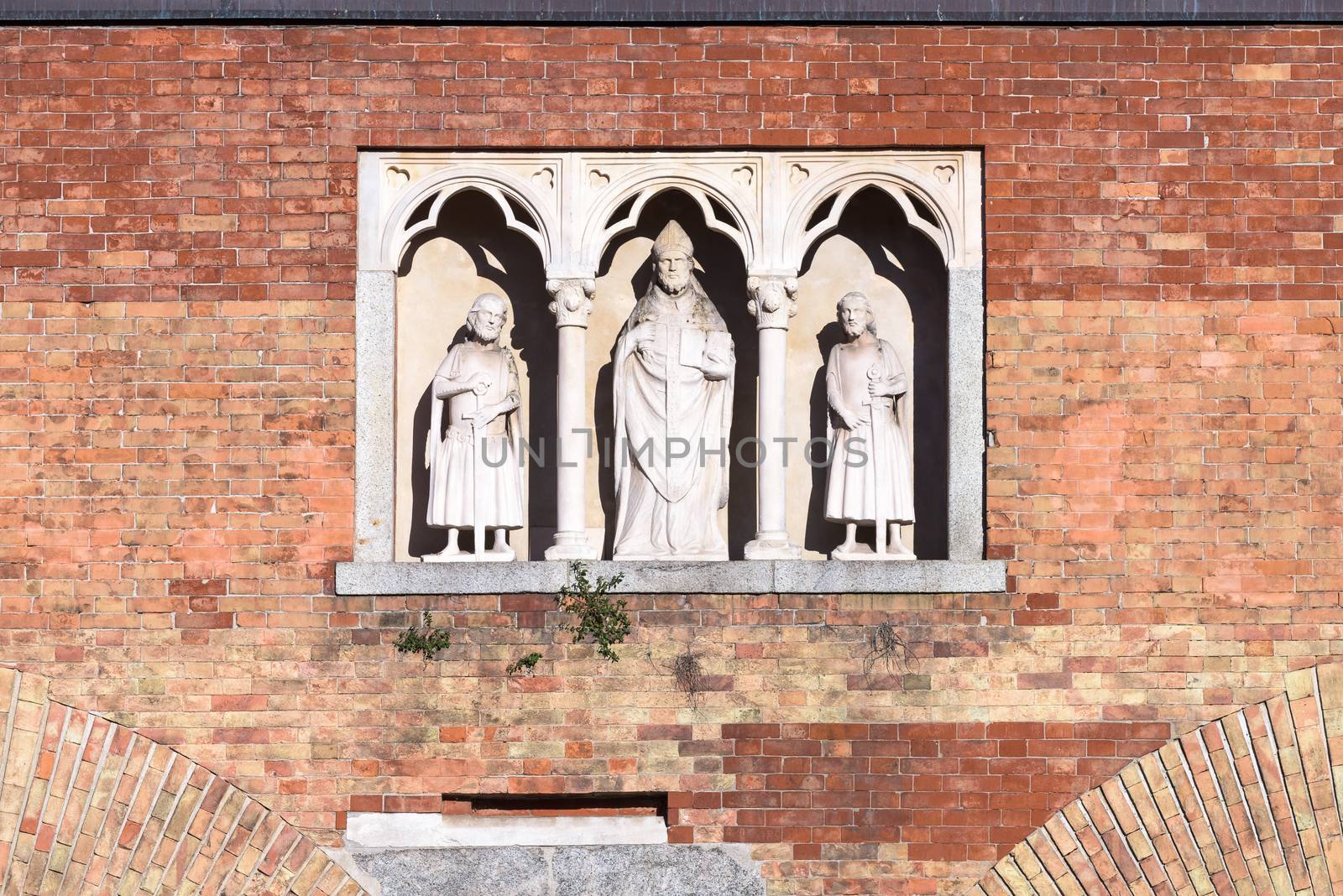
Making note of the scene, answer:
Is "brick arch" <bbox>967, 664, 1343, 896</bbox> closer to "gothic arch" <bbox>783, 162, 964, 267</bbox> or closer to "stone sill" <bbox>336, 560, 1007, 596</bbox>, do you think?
"stone sill" <bbox>336, 560, 1007, 596</bbox>

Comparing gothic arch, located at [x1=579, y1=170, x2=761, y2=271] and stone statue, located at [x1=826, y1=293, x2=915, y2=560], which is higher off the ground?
gothic arch, located at [x1=579, y1=170, x2=761, y2=271]

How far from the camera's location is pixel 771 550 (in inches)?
343

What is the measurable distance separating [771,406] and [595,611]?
1381 mm

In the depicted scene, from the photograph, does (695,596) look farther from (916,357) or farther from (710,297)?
(916,357)

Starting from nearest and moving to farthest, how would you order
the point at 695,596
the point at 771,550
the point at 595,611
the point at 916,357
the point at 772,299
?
the point at 595,611 → the point at 695,596 → the point at 771,550 → the point at 772,299 → the point at 916,357

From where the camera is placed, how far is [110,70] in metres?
8.86

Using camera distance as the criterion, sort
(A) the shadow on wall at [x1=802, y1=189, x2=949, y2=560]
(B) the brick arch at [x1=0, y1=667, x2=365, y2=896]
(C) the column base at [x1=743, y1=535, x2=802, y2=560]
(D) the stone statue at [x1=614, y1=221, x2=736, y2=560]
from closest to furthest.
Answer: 1. (B) the brick arch at [x1=0, y1=667, x2=365, y2=896]
2. (C) the column base at [x1=743, y1=535, x2=802, y2=560]
3. (D) the stone statue at [x1=614, y1=221, x2=736, y2=560]
4. (A) the shadow on wall at [x1=802, y1=189, x2=949, y2=560]

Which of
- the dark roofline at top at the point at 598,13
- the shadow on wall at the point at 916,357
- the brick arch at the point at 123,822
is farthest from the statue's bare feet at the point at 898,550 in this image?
the brick arch at the point at 123,822

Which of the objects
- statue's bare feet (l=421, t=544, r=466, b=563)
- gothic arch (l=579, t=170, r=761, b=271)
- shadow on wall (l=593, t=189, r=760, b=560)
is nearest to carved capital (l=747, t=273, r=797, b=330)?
gothic arch (l=579, t=170, r=761, b=271)

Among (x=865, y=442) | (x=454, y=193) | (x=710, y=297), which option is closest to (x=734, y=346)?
(x=710, y=297)

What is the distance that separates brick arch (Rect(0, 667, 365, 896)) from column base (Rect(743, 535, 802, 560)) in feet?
8.23

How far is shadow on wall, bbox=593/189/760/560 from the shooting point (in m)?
9.23

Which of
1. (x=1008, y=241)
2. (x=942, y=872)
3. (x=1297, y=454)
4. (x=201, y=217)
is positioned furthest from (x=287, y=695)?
(x=1297, y=454)

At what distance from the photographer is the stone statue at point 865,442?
28.8ft
